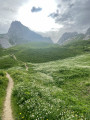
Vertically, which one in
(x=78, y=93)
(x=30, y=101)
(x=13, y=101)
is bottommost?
(x=78, y=93)

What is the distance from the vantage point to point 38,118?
8.98 m

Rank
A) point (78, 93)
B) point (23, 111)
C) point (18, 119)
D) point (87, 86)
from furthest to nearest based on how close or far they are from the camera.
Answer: point (87, 86) < point (78, 93) < point (23, 111) < point (18, 119)

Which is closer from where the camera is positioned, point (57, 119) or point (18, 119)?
point (57, 119)

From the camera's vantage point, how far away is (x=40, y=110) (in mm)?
10273

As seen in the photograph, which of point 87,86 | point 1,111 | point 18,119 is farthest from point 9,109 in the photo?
point 87,86

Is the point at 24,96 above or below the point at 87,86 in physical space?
above

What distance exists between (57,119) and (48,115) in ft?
2.95

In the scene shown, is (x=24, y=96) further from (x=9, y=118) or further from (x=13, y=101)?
(x=9, y=118)

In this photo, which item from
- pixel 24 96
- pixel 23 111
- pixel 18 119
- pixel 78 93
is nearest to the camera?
pixel 18 119

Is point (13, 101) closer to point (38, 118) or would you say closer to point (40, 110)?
point (40, 110)

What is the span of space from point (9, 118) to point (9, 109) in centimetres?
198

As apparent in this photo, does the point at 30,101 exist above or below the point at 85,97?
above

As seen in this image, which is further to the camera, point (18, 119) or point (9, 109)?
point (9, 109)

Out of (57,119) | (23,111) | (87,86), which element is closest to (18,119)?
(23,111)
